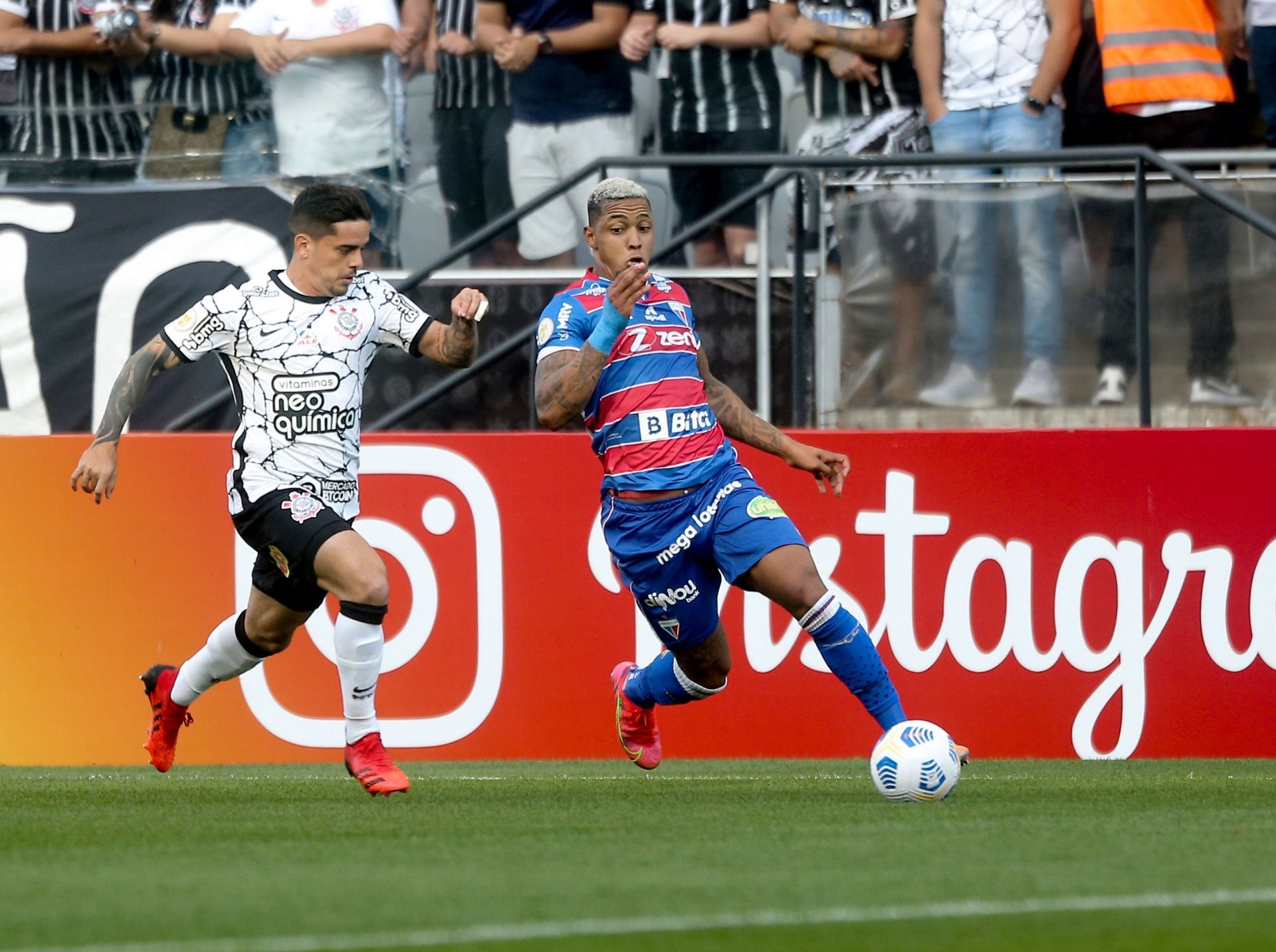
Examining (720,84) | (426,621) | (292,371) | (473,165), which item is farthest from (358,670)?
(720,84)

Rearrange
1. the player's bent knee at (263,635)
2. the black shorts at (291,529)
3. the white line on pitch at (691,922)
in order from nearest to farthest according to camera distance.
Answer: the white line on pitch at (691,922), the black shorts at (291,529), the player's bent knee at (263,635)

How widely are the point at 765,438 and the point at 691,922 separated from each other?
3.20 meters

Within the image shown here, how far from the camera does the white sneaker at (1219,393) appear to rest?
9.27m

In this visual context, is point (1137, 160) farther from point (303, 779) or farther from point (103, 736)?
point (103, 736)

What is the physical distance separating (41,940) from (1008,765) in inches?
213

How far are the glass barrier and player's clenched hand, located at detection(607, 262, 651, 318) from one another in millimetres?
3179

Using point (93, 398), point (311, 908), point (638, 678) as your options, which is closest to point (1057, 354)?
point (638, 678)

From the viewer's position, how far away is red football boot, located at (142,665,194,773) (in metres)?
7.65

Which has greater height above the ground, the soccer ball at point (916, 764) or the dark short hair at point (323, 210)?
the dark short hair at point (323, 210)

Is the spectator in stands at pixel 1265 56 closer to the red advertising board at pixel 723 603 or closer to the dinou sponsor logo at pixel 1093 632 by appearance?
the red advertising board at pixel 723 603

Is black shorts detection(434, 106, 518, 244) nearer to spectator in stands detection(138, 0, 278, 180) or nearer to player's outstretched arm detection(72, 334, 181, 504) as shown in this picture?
spectator in stands detection(138, 0, 278, 180)

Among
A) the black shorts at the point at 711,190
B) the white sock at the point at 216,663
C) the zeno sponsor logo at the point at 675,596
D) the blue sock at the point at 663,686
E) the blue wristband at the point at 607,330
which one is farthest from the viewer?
the black shorts at the point at 711,190

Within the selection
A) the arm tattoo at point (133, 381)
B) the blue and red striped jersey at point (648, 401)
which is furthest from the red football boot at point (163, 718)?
the blue and red striped jersey at point (648, 401)

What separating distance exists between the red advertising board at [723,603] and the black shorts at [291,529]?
7.49 feet
